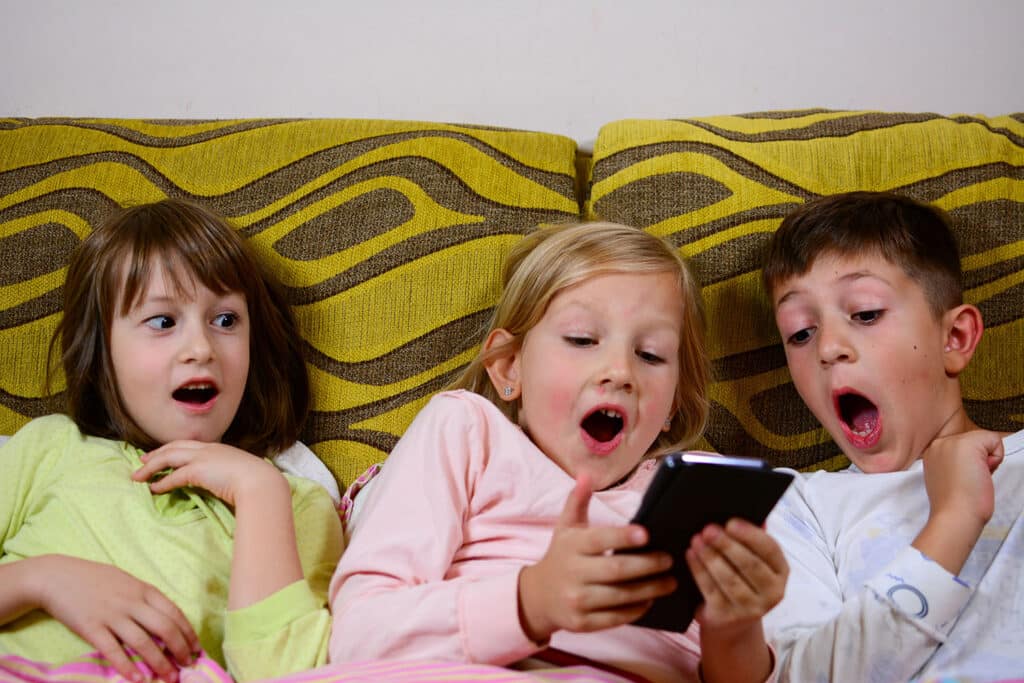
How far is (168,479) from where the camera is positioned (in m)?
1.11

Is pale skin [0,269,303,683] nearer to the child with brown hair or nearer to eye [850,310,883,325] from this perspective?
the child with brown hair

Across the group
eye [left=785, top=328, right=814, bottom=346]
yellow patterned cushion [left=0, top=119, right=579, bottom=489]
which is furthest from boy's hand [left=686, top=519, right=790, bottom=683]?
yellow patterned cushion [left=0, top=119, right=579, bottom=489]

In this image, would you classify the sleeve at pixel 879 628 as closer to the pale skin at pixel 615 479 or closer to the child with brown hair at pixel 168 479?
the pale skin at pixel 615 479

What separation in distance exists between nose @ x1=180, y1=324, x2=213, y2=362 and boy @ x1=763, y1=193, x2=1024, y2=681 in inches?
30.6

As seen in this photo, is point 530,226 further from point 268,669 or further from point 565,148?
point 268,669

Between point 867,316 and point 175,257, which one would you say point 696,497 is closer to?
point 867,316

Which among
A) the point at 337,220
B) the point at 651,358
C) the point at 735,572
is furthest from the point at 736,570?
the point at 337,220

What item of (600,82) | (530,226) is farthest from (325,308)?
(600,82)

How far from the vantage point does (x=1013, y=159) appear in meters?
1.44

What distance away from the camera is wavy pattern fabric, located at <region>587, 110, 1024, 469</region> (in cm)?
135

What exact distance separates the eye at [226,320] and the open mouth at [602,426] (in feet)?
1.68

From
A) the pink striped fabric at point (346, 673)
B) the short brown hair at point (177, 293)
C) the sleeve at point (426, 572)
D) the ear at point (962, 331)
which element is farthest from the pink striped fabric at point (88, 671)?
the ear at point (962, 331)

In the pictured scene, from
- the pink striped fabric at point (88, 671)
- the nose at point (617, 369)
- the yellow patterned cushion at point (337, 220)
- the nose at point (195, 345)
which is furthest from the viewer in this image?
the yellow patterned cushion at point (337, 220)

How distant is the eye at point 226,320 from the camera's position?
4.10 ft
